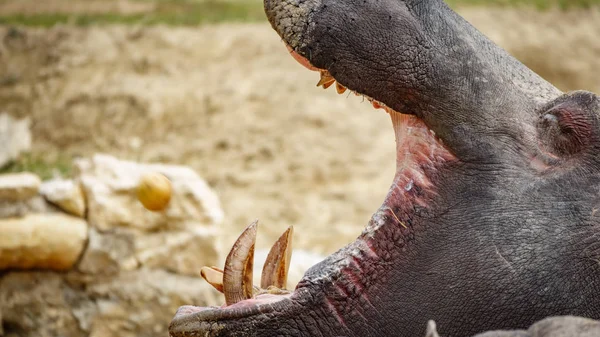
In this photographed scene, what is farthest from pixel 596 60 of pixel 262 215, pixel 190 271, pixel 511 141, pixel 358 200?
pixel 511 141

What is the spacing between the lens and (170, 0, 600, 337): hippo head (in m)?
2.46

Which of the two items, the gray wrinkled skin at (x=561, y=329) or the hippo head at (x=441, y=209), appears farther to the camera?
the hippo head at (x=441, y=209)

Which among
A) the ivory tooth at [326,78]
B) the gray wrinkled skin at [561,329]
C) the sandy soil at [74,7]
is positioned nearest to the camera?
the gray wrinkled skin at [561,329]

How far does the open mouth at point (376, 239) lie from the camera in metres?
2.50

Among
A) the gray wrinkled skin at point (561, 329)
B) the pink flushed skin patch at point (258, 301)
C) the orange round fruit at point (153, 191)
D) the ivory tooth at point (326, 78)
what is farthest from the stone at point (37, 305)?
the gray wrinkled skin at point (561, 329)

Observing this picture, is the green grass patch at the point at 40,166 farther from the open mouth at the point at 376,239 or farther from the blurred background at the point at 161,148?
the open mouth at the point at 376,239

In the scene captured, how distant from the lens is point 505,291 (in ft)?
8.07

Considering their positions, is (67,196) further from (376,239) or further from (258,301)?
(376,239)

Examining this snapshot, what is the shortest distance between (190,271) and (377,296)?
2493mm

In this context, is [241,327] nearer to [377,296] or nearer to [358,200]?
[377,296]

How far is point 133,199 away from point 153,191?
0.17 m

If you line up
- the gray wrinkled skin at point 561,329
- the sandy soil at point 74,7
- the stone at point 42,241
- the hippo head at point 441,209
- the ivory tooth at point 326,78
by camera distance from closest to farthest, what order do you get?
1. the gray wrinkled skin at point 561,329
2. the hippo head at point 441,209
3. the ivory tooth at point 326,78
4. the stone at point 42,241
5. the sandy soil at point 74,7

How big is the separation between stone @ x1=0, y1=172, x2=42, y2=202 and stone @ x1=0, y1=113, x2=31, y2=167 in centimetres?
210

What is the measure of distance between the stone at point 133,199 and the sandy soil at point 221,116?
1.85 metres
